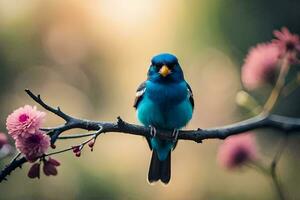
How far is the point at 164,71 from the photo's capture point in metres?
3.20

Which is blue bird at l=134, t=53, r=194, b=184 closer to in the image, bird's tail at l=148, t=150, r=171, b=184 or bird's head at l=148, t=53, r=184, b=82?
bird's head at l=148, t=53, r=184, b=82

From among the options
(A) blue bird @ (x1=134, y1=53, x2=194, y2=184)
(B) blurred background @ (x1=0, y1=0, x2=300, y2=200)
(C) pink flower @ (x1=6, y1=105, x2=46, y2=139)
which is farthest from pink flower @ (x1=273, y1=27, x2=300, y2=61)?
(B) blurred background @ (x1=0, y1=0, x2=300, y2=200)

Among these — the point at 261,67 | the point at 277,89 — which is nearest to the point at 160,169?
the point at 261,67

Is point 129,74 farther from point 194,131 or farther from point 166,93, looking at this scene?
point 194,131

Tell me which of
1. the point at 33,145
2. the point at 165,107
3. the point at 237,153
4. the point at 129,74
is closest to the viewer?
the point at 33,145

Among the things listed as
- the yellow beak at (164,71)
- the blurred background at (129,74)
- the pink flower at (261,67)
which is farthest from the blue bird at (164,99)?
the blurred background at (129,74)

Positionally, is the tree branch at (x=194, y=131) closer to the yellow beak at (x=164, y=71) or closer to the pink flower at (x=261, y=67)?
the pink flower at (x=261, y=67)

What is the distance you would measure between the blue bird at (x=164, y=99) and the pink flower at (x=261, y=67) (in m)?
0.40

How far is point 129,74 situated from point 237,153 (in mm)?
2783

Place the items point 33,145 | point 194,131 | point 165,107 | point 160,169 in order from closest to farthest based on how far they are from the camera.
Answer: point 33,145 < point 194,131 < point 165,107 < point 160,169

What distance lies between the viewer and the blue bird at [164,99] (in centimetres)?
310

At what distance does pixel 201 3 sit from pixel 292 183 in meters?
1.40

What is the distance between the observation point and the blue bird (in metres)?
3.10

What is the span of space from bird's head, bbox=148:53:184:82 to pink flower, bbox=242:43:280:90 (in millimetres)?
473
